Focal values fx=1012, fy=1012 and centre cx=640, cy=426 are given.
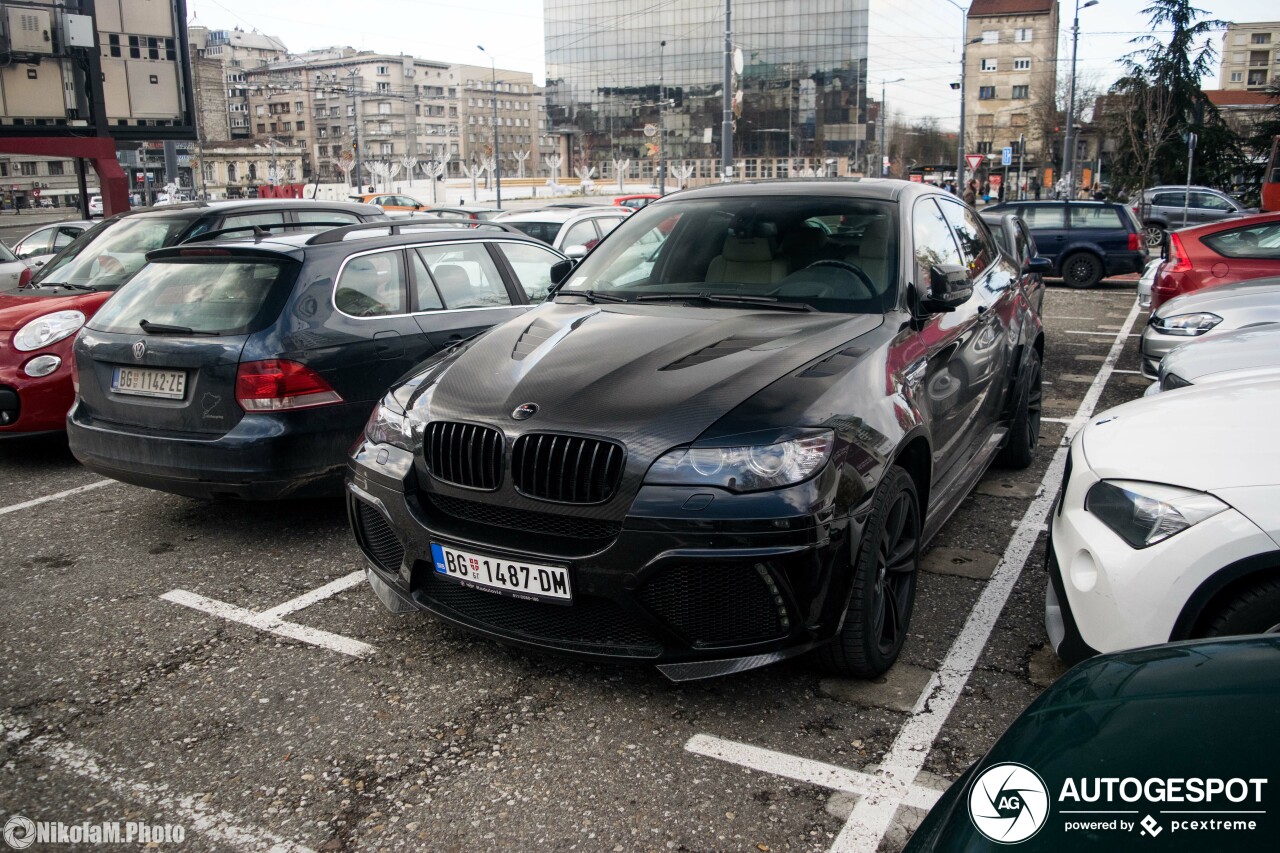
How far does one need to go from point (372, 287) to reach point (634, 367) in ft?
7.76

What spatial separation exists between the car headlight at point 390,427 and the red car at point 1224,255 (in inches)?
318

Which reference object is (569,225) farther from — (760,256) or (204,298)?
(760,256)

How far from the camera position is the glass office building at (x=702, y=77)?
102812 millimetres

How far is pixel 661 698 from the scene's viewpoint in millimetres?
3379

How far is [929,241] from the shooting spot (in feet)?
14.8

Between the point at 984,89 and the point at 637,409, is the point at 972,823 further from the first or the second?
the point at 984,89

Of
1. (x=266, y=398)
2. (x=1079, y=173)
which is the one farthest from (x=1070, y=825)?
(x=1079, y=173)

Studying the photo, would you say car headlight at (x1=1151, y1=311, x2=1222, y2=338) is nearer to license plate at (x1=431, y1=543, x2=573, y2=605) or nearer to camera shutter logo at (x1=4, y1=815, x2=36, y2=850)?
license plate at (x1=431, y1=543, x2=573, y2=605)

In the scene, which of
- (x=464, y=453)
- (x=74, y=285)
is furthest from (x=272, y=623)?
(x=74, y=285)

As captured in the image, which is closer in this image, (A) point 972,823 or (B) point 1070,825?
(B) point 1070,825

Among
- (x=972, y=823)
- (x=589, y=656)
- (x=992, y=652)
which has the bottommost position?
(x=992, y=652)

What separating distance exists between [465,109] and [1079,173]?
97590mm

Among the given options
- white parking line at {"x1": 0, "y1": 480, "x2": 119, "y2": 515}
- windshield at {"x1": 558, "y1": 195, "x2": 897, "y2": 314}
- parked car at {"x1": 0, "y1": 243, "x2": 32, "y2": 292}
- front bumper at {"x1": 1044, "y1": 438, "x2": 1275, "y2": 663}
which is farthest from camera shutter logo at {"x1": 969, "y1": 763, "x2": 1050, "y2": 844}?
parked car at {"x1": 0, "y1": 243, "x2": 32, "y2": 292}

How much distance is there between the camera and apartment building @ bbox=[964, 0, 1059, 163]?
92.9m
